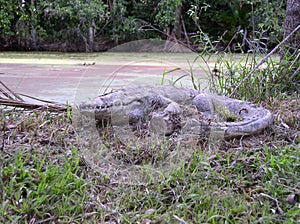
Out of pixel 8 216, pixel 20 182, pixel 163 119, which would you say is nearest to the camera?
pixel 8 216

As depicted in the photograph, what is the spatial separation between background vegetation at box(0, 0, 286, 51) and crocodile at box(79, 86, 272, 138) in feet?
17.2

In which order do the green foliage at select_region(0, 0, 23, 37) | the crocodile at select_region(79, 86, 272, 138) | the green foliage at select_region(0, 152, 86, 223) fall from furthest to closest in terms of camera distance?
the green foliage at select_region(0, 0, 23, 37) → the crocodile at select_region(79, 86, 272, 138) → the green foliage at select_region(0, 152, 86, 223)

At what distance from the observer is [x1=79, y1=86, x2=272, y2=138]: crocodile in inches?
80.0

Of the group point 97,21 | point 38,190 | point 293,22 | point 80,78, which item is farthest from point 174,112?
point 97,21

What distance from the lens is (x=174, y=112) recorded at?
7.20 ft

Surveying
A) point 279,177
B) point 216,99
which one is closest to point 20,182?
point 279,177

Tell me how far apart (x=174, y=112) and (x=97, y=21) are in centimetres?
649

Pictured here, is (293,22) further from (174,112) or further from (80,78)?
(80,78)

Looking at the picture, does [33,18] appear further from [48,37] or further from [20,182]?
[20,182]

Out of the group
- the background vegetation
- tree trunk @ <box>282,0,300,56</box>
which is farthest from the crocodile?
the background vegetation

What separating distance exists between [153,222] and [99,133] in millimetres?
797

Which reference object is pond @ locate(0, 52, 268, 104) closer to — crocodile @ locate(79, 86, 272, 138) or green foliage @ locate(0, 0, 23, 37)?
crocodile @ locate(79, 86, 272, 138)

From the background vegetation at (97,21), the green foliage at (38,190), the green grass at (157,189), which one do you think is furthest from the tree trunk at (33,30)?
the green foliage at (38,190)

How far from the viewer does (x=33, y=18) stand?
26.2 ft
